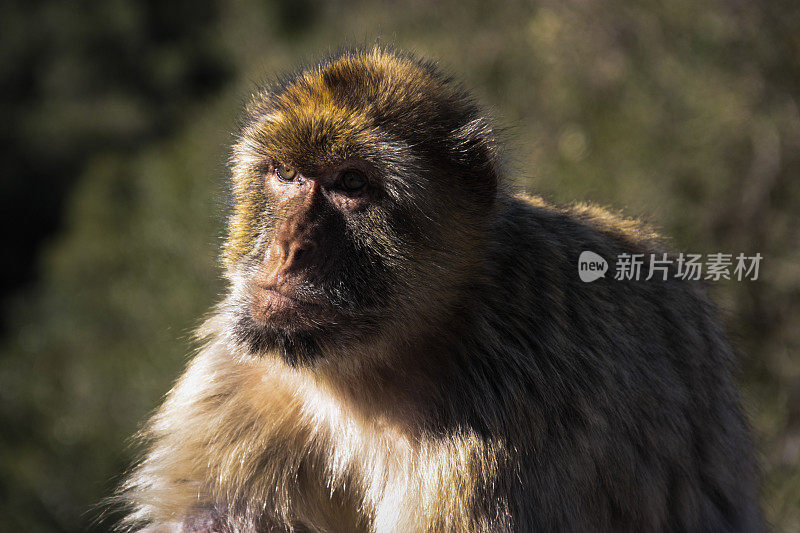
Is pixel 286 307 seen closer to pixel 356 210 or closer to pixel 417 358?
pixel 356 210

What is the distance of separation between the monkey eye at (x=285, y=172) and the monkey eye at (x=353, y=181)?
6.4 inches

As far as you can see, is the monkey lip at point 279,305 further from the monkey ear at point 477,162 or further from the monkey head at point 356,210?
the monkey ear at point 477,162

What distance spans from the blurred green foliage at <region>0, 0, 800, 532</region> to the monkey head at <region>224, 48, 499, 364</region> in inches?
17.2

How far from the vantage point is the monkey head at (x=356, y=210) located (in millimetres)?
2535

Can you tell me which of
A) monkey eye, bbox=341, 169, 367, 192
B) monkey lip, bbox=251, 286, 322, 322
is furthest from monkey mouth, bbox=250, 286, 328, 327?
monkey eye, bbox=341, 169, 367, 192

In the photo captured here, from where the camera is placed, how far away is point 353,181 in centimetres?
262

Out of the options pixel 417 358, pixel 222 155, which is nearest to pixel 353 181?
pixel 417 358

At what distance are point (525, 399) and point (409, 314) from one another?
1.44 feet

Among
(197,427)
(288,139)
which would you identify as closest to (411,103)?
(288,139)

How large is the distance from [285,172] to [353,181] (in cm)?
22

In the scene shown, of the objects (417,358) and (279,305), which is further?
(417,358)

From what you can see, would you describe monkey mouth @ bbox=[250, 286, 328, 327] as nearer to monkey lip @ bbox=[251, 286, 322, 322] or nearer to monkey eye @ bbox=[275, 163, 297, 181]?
monkey lip @ bbox=[251, 286, 322, 322]

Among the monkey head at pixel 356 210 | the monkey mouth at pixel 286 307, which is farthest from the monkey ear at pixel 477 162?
the monkey mouth at pixel 286 307

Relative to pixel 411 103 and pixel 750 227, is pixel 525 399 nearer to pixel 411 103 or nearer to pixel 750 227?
pixel 411 103
